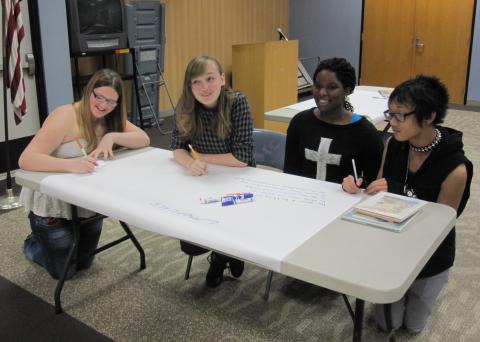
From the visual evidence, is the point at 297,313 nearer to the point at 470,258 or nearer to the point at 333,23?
the point at 470,258

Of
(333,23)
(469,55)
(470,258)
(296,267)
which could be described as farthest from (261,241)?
(333,23)

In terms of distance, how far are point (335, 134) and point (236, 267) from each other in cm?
82

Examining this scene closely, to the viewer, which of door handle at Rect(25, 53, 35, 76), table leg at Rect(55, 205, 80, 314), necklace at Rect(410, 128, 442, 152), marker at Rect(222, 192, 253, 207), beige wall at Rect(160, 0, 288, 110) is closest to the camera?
marker at Rect(222, 192, 253, 207)

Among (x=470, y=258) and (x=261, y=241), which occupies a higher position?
(x=261, y=241)

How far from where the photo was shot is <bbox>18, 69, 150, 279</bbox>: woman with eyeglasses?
1974 millimetres

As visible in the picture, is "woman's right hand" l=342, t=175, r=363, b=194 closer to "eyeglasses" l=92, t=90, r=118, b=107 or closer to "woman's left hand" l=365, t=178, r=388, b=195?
"woman's left hand" l=365, t=178, r=388, b=195

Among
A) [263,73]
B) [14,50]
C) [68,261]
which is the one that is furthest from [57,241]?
[263,73]

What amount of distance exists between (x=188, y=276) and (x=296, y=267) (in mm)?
1358

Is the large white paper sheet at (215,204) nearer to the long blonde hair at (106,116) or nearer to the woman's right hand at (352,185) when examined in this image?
the woman's right hand at (352,185)

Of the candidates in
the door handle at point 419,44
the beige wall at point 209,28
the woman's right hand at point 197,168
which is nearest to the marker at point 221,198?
the woman's right hand at point 197,168

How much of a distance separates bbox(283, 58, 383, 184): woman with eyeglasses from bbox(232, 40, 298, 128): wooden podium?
3339 mm

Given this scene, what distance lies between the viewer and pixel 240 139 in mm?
2094

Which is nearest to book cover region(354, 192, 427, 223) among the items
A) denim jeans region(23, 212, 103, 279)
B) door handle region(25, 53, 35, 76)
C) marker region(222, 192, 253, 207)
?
marker region(222, 192, 253, 207)

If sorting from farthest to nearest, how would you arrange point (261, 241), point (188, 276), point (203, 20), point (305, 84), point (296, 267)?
point (305, 84) < point (203, 20) < point (188, 276) < point (261, 241) < point (296, 267)
